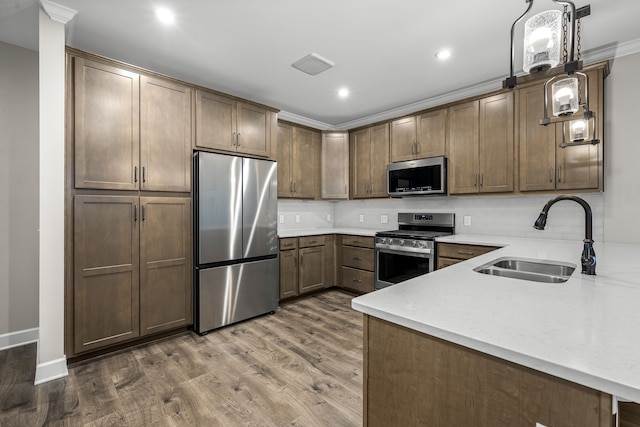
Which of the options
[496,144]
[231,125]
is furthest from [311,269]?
[496,144]

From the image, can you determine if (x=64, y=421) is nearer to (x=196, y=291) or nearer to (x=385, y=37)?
(x=196, y=291)

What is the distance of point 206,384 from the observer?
2.09 meters

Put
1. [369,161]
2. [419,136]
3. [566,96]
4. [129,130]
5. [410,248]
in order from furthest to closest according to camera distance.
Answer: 1. [369,161]
2. [419,136]
3. [410,248]
4. [129,130]
5. [566,96]

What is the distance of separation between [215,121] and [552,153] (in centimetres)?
333

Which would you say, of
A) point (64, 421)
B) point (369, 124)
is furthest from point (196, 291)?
point (369, 124)

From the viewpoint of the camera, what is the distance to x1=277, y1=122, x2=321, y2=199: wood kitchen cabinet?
4.15 meters

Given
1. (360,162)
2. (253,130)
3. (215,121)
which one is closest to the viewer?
(215,121)

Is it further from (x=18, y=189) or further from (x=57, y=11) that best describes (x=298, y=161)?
(x=18, y=189)

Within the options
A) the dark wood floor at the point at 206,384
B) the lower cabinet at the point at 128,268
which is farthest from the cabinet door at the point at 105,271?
the dark wood floor at the point at 206,384

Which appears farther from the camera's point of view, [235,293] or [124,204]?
[235,293]

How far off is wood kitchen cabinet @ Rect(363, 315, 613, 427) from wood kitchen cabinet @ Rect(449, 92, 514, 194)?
9.41ft

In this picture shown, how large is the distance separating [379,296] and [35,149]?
134 inches

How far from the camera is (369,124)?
4352 mm

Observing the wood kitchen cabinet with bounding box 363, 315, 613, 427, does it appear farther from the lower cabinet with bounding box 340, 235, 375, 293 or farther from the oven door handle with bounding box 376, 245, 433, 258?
the lower cabinet with bounding box 340, 235, 375, 293
